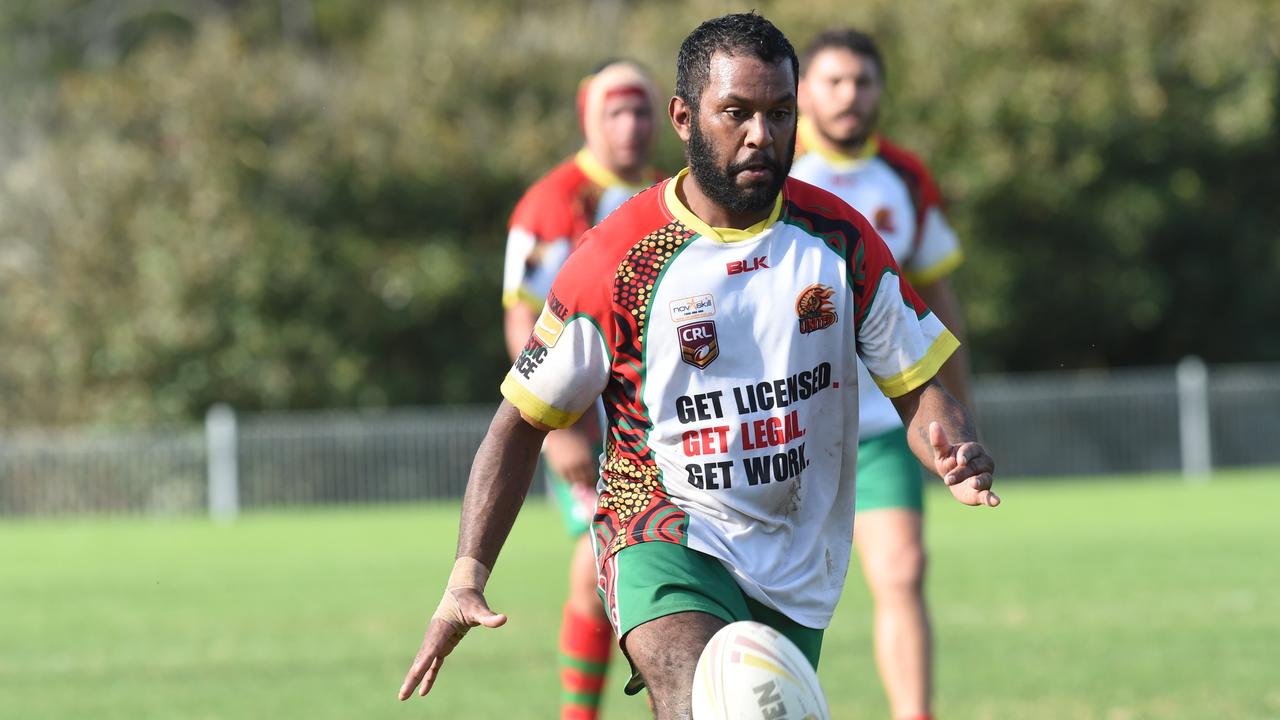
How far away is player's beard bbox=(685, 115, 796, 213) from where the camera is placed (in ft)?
14.8

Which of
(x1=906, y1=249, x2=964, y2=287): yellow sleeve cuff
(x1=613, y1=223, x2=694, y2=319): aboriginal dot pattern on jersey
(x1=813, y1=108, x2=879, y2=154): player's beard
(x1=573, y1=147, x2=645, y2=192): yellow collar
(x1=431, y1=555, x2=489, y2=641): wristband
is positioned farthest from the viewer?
(x1=573, y1=147, x2=645, y2=192): yellow collar

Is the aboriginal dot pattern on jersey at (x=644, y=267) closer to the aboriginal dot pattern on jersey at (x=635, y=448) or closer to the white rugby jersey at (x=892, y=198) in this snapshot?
the aboriginal dot pattern on jersey at (x=635, y=448)

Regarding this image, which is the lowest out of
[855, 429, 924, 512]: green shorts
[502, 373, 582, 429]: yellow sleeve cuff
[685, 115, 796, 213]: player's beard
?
[855, 429, 924, 512]: green shorts

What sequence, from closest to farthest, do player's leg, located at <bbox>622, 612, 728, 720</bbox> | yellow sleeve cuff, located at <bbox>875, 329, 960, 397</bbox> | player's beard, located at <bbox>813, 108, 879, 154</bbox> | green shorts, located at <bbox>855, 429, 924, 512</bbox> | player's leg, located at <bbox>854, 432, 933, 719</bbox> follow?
player's leg, located at <bbox>622, 612, 728, 720</bbox> < yellow sleeve cuff, located at <bbox>875, 329, 960, 397</bbox> < player's leg, located at <bbox>854, 432, 933, 719</bbox> < green shorts, located at <bbox>855, 429, 924, 512</bbox> < player's beard, located at <bbox>813, 108, 879, 154</bbox>

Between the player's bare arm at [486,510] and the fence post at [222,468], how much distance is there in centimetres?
2344

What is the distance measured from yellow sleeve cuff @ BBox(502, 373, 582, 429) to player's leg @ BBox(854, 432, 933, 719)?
251cm

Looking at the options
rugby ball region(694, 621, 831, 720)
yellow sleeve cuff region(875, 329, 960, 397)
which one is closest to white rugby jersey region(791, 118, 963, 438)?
yellow sleeve cuff region(875, 329, 960, 397)

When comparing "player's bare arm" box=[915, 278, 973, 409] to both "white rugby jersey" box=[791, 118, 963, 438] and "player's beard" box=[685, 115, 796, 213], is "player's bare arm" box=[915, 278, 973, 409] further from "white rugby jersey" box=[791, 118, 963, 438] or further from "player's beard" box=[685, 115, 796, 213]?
"player's beard" box=[685, 115, 796, 213]

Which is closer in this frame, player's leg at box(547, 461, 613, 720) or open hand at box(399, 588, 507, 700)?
open hand at box(399, 588, 507, 700)

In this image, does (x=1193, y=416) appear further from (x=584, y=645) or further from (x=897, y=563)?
(x=897, y=563)

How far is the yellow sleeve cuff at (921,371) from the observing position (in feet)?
15.5

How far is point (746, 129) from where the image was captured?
446 centimetres

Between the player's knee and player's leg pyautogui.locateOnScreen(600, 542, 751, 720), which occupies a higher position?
player's leg pyautogui.locateOnScreen(600, 542, 751, 720)

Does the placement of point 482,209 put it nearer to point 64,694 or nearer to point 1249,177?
point 1249,177
